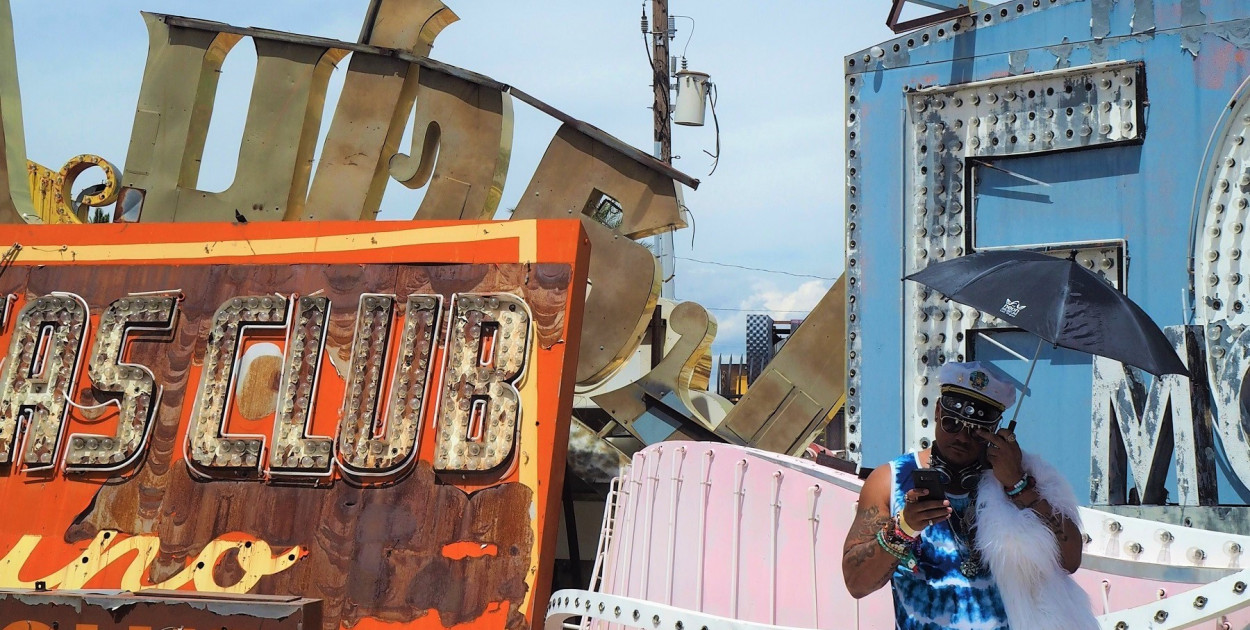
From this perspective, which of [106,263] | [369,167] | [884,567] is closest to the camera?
[884,567]

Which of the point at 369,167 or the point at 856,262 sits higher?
the point at 369,167

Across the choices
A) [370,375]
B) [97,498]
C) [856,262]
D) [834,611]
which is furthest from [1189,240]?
[97,498]

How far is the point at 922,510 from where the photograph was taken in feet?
10.8

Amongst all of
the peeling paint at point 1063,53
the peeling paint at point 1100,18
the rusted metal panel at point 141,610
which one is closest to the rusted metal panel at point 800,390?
the peeling paint at point 1063,53

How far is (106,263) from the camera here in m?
9.05

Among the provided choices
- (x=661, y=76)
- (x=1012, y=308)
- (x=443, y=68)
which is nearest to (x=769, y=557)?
(x=1012, y=308)

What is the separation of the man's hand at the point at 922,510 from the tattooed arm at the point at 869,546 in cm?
15

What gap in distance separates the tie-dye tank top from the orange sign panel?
158 inches

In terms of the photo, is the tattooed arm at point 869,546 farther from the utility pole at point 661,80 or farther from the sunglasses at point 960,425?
the utility pole at point 661,80

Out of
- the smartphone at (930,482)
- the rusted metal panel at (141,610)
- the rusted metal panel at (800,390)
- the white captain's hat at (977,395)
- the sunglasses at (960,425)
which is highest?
the rusted metal panel at (800,390)

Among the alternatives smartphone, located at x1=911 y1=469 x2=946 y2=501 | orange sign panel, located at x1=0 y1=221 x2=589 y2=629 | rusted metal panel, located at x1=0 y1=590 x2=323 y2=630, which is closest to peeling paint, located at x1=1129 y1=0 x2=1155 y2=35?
orange sign panel, located at x1=0 y1=221 x2=589 y2=629

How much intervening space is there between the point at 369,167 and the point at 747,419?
3699 millimetres

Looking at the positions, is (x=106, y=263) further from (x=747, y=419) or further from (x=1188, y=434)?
(x=1188, y=434)

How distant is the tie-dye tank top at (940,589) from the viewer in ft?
11.4
